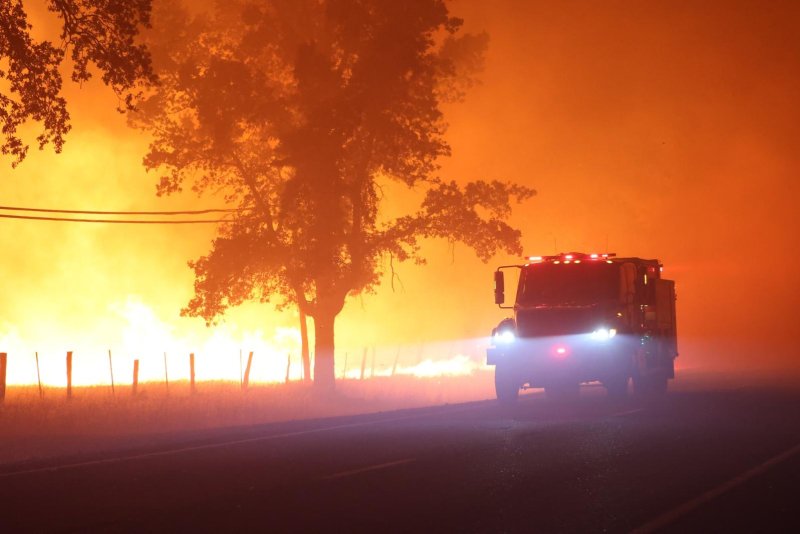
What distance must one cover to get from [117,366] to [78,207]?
35.6 ft

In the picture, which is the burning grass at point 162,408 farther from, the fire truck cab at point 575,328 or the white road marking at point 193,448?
the fire truck cab at point 575,328

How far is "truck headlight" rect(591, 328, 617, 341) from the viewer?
21656mm

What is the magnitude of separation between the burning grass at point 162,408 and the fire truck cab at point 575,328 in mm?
5523

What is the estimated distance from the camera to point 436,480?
11.1 m

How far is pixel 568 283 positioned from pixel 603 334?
1.65 meters

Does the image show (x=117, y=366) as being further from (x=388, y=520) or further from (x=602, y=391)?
(x=388, y=520)

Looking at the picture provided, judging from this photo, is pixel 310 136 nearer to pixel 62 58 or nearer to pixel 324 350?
pixel 324 350

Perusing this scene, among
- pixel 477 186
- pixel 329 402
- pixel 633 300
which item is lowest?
pixel 329 402

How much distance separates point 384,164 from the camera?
101 feet

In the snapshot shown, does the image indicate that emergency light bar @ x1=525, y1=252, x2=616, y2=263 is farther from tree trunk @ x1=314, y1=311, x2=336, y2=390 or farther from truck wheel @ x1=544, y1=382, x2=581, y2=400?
tree trunk @ x1=314, y1=311, x2=336, y2=390

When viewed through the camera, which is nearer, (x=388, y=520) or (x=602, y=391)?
(x=388, y=520)

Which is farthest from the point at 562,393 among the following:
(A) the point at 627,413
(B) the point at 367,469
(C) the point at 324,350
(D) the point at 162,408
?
(B) the point at 367,469

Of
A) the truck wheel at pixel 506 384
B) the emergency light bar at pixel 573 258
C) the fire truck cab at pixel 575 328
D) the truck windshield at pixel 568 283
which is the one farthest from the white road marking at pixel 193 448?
the emergency light bar at pixel 573 258

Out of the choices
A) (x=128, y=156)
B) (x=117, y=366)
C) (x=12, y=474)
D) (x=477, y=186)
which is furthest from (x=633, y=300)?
(x=128, y=156)
